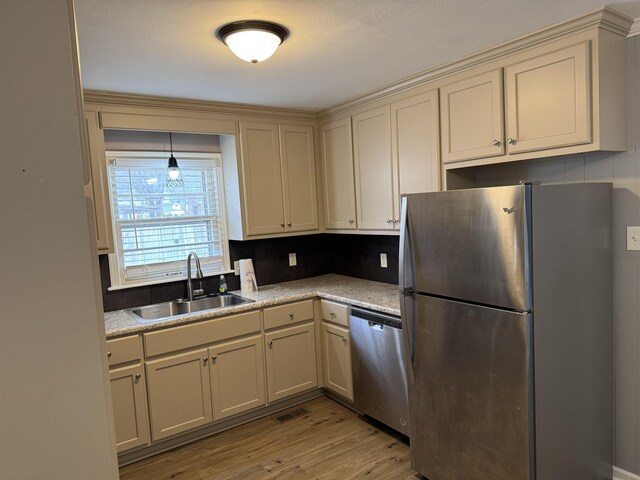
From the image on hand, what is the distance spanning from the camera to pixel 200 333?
2863mm

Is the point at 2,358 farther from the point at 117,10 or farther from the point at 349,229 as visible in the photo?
the point at 349,229

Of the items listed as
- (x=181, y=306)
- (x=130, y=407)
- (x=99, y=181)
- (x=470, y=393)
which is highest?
(x=99, y=181)

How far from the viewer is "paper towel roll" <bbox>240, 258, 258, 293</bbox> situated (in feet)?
11.6

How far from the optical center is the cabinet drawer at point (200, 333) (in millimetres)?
2709

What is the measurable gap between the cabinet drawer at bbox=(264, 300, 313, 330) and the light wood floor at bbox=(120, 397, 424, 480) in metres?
0.70

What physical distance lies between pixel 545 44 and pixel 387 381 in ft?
6.79

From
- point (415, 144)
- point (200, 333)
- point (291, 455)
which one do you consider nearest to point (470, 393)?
point (291, 455)

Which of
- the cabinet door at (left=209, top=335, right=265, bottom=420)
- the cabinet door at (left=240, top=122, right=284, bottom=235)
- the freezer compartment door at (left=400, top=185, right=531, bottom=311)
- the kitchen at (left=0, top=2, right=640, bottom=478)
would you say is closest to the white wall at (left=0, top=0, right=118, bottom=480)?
the kitchen at (left=0, top=2, right=640, bottom=478)

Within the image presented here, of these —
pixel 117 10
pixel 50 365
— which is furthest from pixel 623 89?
pixel 50 365

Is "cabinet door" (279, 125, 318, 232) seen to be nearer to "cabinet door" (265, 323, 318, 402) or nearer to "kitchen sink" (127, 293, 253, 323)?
"kitchen sink" (127, 293, 253, 323)

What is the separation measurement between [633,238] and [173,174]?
290cm

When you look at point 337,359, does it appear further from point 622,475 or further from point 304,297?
point 622,475

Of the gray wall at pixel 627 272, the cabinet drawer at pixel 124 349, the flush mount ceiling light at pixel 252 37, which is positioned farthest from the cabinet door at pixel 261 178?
the gray wall at pixel 627 272

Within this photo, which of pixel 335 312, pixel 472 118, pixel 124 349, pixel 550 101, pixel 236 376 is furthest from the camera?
pixel 335 312
